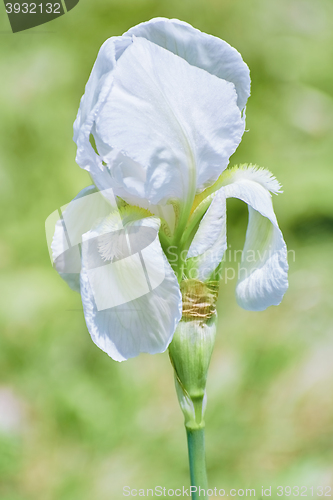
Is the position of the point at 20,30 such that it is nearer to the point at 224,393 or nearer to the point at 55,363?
the point at 55,363

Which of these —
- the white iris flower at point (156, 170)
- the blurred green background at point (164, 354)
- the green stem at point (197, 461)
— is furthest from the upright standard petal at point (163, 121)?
the blurred green background at point (164, 354)

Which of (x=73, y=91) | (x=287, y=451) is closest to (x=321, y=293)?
(x=287, y=451)

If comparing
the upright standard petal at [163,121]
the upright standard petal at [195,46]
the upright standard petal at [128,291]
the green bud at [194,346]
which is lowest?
the green bud at [194,346]

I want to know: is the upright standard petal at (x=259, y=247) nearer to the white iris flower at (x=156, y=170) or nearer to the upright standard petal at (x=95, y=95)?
the white iris flower at (x=156, y=170)

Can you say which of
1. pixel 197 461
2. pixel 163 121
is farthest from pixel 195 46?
pixel 197 461

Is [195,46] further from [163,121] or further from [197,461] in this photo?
[197,461]

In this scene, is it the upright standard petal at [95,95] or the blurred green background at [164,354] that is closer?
the upright standard petal at [95,95]
